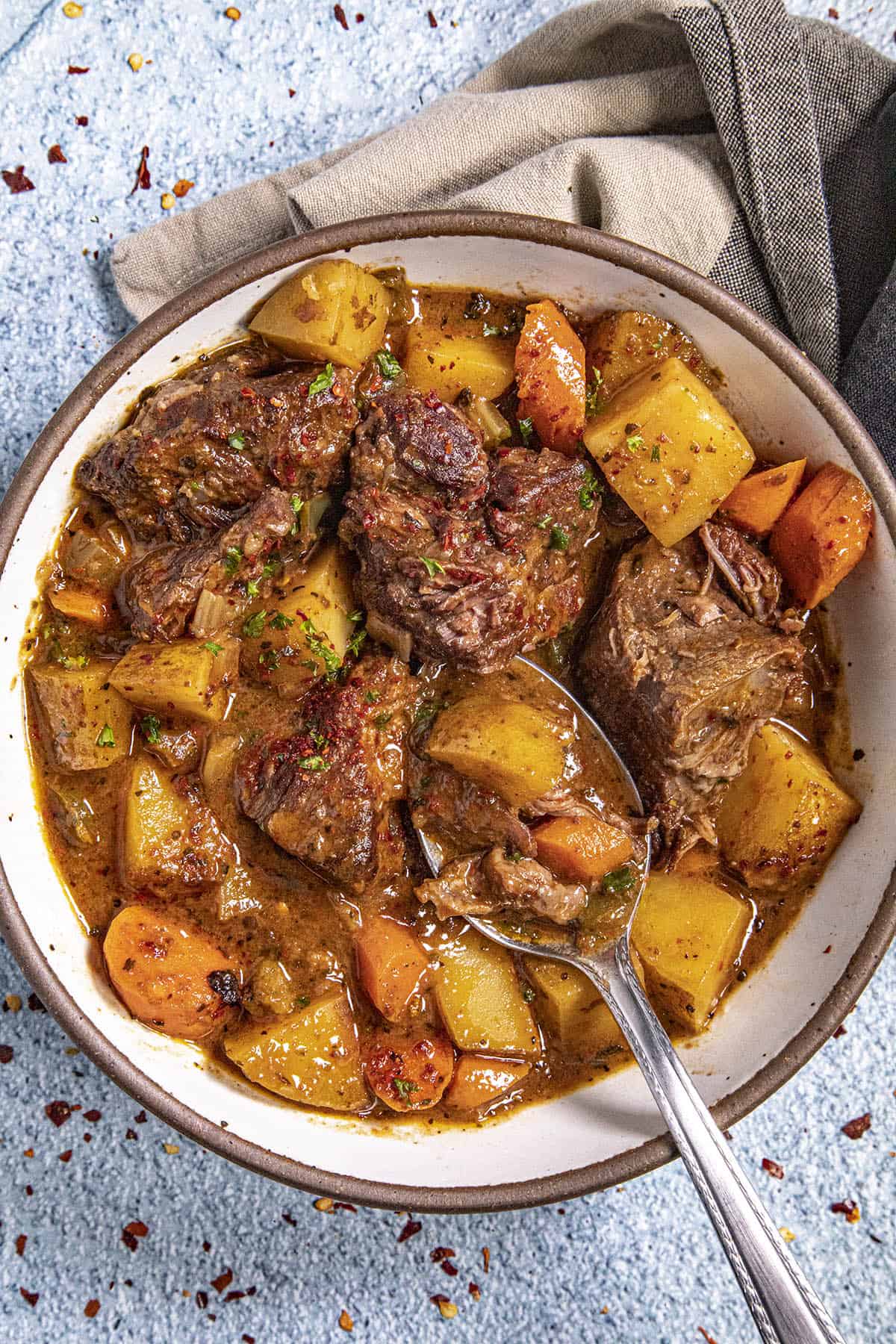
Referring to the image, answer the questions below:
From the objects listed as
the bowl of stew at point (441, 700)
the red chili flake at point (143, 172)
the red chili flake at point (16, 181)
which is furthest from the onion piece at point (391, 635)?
the red chili flake at point (16, 181)

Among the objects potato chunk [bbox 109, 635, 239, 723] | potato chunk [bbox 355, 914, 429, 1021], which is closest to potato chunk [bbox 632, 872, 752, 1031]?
potato chunk [bbox 355, 914, 429, 1021]

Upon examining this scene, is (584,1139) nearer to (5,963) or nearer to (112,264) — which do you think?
(5,963)

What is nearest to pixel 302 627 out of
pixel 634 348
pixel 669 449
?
pixel 669 449

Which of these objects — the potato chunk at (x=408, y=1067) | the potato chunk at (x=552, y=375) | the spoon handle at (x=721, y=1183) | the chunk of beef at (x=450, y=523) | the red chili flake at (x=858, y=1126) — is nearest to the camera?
the spoon handle at (x=721, y=1183)

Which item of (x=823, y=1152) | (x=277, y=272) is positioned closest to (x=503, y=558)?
(x=277, y=272)

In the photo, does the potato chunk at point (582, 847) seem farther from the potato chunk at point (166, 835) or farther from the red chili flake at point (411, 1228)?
the red chili flake at point (411, 1228)

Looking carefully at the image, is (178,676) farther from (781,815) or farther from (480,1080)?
(781,815)
